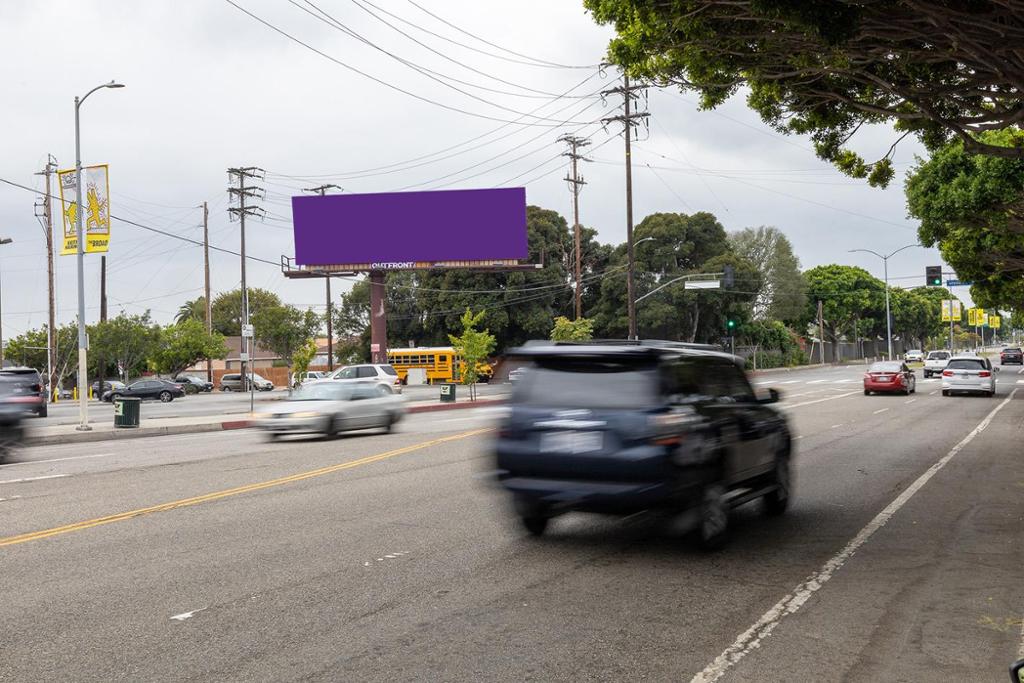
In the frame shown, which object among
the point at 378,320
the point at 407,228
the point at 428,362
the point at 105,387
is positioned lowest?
the point at 105,387

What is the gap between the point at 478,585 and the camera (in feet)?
21.8

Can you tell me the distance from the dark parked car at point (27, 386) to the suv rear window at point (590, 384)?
18368mm

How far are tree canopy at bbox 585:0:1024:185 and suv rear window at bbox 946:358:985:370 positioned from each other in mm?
21216

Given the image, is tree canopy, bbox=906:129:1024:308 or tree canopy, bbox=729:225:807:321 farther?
tree canopy, bbox=729:225:807:321

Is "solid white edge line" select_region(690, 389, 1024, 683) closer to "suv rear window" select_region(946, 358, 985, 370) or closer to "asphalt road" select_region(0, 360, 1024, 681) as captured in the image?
"asphalt road" select_region(0, 360, 1024, 681)

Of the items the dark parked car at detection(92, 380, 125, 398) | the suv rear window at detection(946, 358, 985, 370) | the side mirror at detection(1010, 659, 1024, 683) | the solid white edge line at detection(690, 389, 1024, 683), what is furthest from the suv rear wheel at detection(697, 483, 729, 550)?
the dark parked car at detection(92, 380, 125, 398)

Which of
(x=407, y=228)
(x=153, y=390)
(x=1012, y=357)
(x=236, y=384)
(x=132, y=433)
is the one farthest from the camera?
(x=1012, y=357)

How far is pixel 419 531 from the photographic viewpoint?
867cm

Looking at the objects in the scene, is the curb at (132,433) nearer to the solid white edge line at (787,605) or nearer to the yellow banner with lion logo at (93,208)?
the yellow banner with lion logo at (93,208)

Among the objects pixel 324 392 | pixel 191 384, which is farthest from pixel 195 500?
pixel 191 384

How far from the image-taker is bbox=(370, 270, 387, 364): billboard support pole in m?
54.2

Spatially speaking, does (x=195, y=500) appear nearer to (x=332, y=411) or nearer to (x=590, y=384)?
(x=590, y=384)

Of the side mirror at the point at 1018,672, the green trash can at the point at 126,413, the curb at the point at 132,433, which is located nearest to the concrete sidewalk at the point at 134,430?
the curb at the point at 132,433

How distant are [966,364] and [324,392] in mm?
25397
